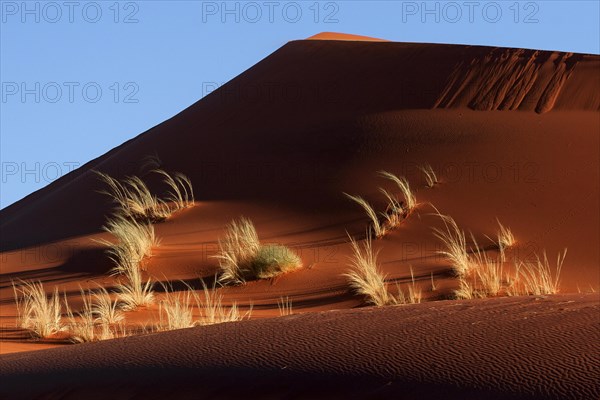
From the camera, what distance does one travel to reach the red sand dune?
13.7 m

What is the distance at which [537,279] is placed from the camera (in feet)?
48.1

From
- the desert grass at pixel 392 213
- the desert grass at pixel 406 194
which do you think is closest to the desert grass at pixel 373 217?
the desert grass at pixel 392 213

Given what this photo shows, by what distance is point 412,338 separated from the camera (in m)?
6.82

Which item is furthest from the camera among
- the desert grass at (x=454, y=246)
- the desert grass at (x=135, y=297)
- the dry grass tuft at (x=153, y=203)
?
the dry grass tuft at (x=153, y=203)

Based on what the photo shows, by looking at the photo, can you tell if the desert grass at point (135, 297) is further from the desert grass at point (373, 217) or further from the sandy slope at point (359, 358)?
the sandy slope at point (359, 358)

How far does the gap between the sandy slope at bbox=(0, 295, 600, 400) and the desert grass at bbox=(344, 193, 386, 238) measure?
9944 mm

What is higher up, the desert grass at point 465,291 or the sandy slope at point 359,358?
the desert grass at point 465,291

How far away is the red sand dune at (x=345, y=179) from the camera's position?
538 inches

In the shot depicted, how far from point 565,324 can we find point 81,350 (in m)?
3.82

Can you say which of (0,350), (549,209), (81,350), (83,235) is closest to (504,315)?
(81,350)

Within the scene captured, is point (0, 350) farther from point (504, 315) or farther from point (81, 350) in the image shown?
point (504, 315)

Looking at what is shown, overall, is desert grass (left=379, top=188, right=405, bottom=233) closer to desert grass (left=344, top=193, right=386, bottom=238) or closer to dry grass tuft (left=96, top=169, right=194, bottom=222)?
desert grass (left=344, top=193, right=386, bottom=238)

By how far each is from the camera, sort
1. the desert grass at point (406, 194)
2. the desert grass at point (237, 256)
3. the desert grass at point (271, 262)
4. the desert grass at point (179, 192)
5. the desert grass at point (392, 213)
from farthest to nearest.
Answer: the desert grass at point (179, 192), the desert grass at point (406, 194), the desert grass at point (392, 213), the desert grass at point (237, 256), the desert grass at point (271, 262)

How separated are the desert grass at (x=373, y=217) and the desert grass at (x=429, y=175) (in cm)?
127
